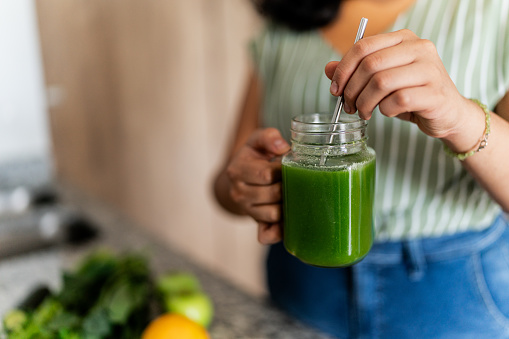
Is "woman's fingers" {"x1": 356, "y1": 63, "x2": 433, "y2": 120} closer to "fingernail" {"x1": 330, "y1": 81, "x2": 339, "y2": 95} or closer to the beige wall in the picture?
"fingernail" {"x1": 330, "y1": 81, "x2": 339, "y2": 95}

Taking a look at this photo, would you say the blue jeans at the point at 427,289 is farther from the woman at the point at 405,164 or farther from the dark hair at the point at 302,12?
the dark hair at the point at 302,12

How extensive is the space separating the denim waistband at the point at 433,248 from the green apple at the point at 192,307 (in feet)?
1.16

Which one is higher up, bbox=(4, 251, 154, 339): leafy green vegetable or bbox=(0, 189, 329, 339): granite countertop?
bbox=(4, 251, 154, 339): leafy green vegetable

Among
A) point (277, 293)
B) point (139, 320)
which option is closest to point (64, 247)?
point (139, 320)

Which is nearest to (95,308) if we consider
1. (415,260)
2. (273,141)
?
(273,141)

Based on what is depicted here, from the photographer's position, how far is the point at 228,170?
0.68m

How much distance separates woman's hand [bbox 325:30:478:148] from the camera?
44cm

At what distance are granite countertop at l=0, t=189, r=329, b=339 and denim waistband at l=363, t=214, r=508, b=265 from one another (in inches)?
8.3

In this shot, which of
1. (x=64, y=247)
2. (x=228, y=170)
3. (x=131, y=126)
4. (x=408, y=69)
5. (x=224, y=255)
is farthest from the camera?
(x=224, y=255)

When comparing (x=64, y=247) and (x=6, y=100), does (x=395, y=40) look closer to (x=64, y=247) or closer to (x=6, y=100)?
(x=64, y=247)

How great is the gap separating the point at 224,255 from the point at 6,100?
145cm

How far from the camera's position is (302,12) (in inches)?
35.9

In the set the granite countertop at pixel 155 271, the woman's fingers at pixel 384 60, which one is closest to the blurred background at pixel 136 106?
the granite countertop at pixel 155 271

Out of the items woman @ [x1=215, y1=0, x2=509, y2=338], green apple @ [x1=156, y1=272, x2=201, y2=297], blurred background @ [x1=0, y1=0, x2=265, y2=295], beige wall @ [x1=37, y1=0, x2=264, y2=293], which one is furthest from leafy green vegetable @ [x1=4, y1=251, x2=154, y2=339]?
beige wall @ [x1=37, y1=0, x2=264, y2=293]
